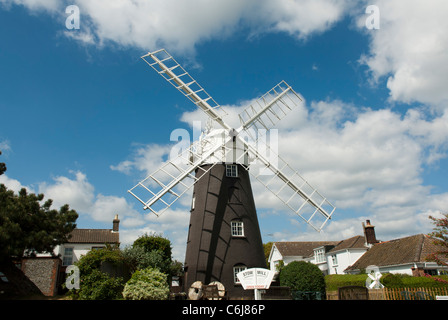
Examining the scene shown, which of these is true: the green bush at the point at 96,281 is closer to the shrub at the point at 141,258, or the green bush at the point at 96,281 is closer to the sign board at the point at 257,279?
the shrub at the point at 141,258

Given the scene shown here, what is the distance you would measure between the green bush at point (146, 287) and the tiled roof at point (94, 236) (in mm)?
19138

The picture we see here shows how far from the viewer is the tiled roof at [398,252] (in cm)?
2623

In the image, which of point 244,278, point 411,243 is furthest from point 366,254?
point 244,278

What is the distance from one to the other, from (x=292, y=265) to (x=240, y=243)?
4.51m

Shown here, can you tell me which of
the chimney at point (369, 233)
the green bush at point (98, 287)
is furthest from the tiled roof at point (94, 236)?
the chimney at point (369, 233)

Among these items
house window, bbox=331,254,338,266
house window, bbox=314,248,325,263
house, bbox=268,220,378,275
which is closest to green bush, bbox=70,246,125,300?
house, bbox=268,220,378,275

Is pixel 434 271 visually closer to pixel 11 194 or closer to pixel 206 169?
pixel 206 169

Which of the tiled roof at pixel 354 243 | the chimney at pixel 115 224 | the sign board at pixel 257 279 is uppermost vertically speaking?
the chimney at pixel 115 224

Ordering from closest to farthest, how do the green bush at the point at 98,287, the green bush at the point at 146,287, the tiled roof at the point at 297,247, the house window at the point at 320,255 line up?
the green bush at the point at 146,287, the green bush at the point at 98,287, the house window at the point at 320,255, the tiled roof at the point at 297,247

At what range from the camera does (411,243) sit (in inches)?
1122

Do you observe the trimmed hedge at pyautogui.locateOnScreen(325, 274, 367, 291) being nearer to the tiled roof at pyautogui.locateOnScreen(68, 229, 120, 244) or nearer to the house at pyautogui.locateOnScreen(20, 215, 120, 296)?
the house at pyautogui.locateOnScreen(20, 215, 120, 296)

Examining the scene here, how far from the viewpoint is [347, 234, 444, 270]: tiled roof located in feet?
86.1

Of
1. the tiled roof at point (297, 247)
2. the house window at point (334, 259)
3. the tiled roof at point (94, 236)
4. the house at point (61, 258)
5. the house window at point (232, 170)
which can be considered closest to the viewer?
the house window at point (232, 170)
